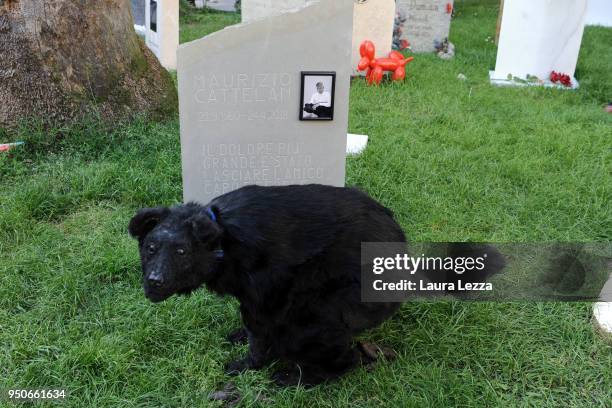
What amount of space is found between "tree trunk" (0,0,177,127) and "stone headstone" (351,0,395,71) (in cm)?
393

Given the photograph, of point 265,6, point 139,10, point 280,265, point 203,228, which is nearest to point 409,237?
point 280,265

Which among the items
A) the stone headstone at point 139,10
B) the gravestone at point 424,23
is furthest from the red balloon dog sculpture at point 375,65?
the stone headstone at point 139,10

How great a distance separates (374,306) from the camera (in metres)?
3.03

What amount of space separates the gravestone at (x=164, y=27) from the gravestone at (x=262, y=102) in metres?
4.92

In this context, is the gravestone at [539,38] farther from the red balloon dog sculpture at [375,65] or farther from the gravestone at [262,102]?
the gravestone at [262,102]

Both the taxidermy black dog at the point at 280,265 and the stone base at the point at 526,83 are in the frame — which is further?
the stone base at the point at 526,83

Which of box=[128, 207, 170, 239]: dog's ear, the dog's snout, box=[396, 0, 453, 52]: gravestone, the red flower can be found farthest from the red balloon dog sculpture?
the dog's snout

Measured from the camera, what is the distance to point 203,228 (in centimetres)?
266

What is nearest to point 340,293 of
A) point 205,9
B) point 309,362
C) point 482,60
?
point 309,362

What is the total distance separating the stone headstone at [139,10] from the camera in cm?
1014

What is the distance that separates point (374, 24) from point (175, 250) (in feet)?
22.6

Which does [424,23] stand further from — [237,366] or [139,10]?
[237,366]

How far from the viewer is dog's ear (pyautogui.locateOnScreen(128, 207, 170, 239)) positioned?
275cm

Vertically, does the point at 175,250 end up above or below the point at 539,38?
below
